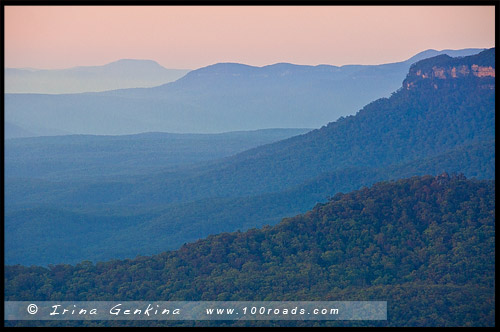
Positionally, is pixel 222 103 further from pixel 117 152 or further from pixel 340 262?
pixel 340 262

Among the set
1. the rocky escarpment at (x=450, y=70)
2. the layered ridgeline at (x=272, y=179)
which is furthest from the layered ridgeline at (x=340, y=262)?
the rocky escarpment at (x=450, y=70)

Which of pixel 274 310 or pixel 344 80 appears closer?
pixel 274 310

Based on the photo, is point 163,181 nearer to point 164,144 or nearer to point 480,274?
point 164,144

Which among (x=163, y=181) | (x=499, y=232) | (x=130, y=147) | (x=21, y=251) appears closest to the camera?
(x=499, y=232)

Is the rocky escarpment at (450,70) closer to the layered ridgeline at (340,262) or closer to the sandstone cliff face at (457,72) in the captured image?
the sandstone cliff face at (457,72)

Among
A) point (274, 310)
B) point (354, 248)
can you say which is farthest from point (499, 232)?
point (354, 248)

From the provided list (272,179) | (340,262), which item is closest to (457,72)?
(272,179)
